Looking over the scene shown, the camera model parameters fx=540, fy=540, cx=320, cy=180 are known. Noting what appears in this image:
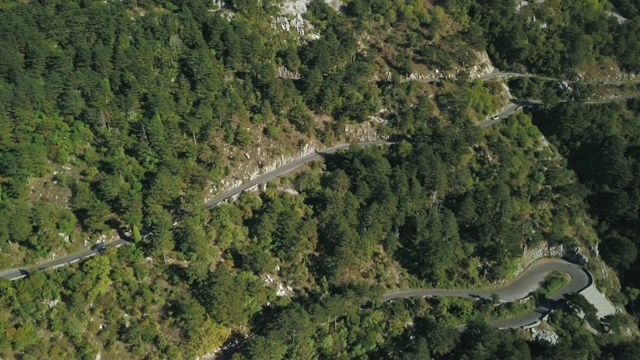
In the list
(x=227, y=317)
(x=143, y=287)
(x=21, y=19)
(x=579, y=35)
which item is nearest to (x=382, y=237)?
(x=227, y=317)

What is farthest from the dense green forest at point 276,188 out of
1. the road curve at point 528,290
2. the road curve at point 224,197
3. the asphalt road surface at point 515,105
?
the asphalt road surface at point 515,105

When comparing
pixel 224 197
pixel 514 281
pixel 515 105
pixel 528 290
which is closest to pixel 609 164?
pixel 515 105

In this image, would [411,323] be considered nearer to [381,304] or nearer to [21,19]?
[381,304]

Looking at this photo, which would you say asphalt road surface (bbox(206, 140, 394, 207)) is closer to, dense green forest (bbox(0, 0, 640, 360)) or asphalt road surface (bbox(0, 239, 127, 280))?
dense green forest (bbox(0, 0, 640, 360))

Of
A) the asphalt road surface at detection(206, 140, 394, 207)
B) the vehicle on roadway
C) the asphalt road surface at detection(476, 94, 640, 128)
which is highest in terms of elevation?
the asphalt road surface at detection(476, 94, 640, 128)

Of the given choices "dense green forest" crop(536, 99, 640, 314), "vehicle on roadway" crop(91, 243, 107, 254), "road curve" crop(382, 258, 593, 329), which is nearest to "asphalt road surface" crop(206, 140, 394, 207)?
"vehicle on roadway" crop(91, 243, 107, 254)

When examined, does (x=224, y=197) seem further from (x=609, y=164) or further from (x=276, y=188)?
(x=609, y=164)
